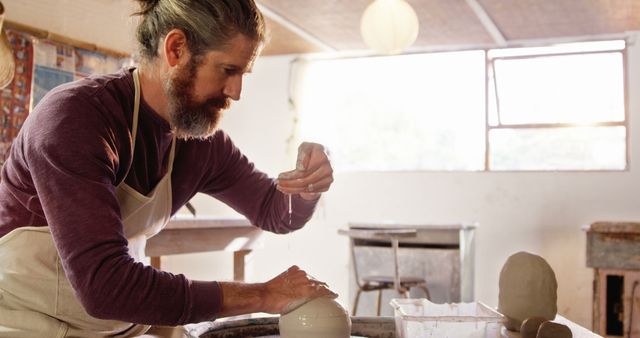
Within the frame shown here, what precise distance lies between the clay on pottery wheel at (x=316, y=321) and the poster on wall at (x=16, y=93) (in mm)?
3898

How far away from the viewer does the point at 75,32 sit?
5.17 m

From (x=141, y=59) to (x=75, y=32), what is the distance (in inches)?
151

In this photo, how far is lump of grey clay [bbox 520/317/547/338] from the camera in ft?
5.70

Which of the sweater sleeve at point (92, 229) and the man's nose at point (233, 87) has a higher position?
the man's nose at point (233, 87)

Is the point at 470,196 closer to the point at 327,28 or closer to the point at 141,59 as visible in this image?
the point at 327,28

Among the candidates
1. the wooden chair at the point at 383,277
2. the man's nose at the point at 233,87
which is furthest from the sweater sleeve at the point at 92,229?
the wooden chair at the point at 383,277

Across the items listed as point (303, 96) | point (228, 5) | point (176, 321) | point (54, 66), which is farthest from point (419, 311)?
point (303, 96)

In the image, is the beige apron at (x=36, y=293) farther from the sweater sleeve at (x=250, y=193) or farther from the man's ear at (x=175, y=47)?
the sweater sleeve at (x=250, y=193)

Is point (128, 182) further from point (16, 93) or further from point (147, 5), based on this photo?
point (16, 93)

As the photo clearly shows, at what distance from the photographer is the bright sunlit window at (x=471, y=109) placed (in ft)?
19.4

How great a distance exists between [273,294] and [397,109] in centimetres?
517

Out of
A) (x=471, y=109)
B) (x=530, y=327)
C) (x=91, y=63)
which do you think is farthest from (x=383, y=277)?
(x=530, y=327)

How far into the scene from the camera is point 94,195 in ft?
4.44

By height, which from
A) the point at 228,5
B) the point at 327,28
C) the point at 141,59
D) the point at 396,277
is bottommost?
the point at 396,277
